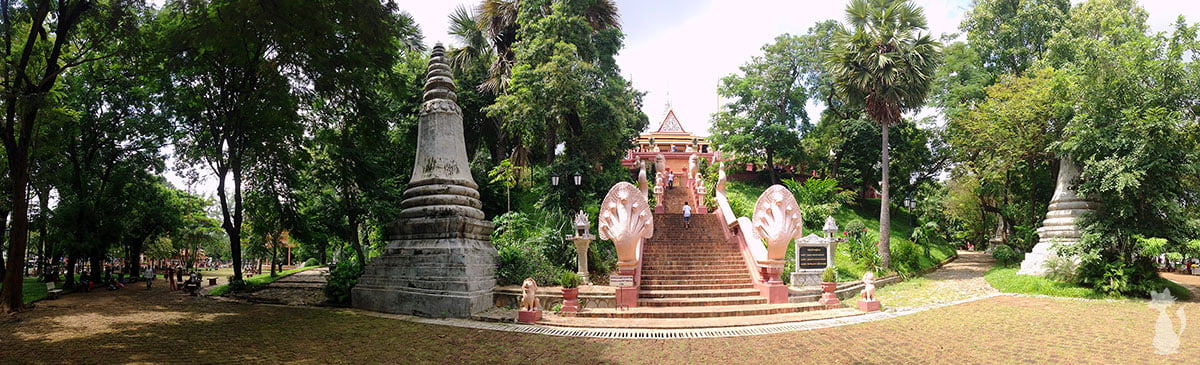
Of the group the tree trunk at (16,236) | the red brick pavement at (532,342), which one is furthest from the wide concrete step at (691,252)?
the tree trunk at (16,236)

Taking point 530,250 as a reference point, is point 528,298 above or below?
below

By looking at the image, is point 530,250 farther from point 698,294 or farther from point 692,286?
point 698,294

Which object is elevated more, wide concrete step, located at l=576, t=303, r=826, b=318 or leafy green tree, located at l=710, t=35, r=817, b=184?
leafy green tree, located at l=710, t=35, r=817, b=184

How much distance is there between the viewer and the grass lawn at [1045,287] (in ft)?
36.7

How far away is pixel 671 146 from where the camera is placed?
35.8 m

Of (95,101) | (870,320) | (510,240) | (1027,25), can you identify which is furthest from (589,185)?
(1027,25)

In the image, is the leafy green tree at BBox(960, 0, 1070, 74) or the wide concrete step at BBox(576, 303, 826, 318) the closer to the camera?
the wide concrete step at BBox(576, 303, 826, 318)

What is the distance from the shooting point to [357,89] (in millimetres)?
12805

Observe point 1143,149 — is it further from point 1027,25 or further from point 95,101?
point 95,101

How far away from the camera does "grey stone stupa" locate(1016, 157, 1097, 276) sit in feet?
42.8

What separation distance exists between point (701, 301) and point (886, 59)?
9947 mm

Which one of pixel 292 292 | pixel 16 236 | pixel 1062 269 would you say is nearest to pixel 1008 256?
pixel 1062 269

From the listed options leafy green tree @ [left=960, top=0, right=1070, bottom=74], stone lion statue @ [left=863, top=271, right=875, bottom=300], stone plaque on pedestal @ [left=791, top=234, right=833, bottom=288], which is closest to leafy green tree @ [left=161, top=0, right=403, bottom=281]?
stone plaque on pedestal @ [left=791, top=234, right=833, bottom=288]

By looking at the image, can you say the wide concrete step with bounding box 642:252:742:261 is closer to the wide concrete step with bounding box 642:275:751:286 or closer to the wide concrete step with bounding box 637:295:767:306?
the wide concrete step with bounding box 642:275:751:286
